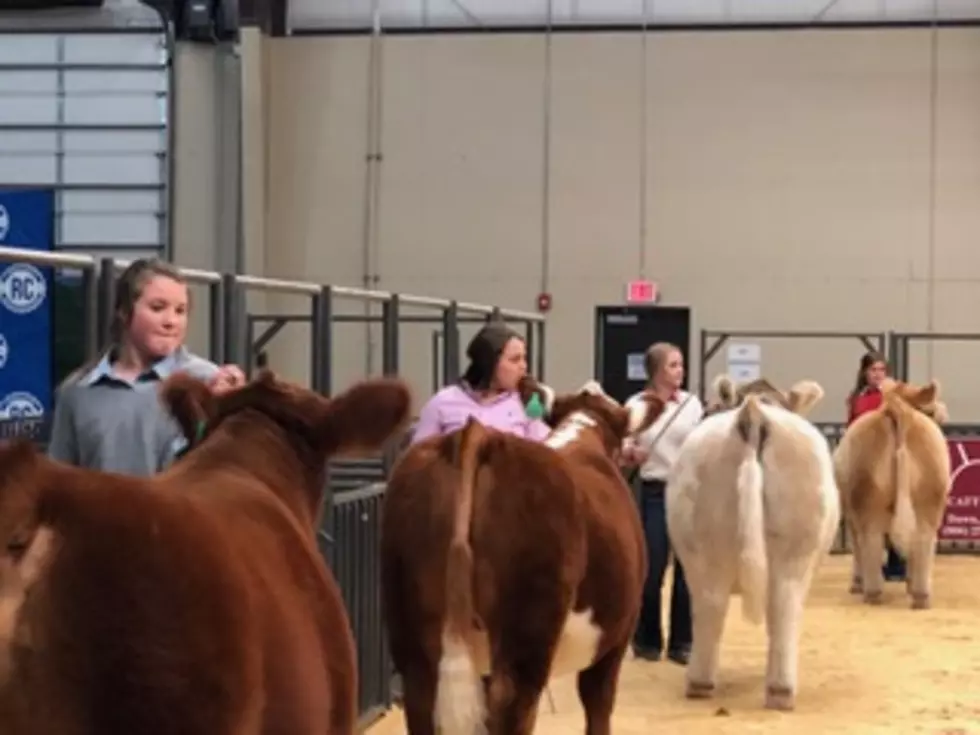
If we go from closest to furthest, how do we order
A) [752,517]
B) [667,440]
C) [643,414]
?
[643,414]
[752,517]
[667,440]

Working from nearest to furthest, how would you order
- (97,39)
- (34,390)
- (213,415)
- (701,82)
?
(213,415)
(34,390)
(97,39)
(701,82)

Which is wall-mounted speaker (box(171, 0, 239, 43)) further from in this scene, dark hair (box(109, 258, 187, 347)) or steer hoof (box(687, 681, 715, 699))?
dark hair (box(109, 258, 187, 347))

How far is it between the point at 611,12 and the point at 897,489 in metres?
7.90

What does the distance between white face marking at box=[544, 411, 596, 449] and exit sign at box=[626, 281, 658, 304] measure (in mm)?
10508

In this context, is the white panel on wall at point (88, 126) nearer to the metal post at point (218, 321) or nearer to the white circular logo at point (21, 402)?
the white circular logo at point (21, 402)

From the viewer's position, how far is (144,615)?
1.99m

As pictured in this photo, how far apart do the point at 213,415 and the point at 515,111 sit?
13896 mm

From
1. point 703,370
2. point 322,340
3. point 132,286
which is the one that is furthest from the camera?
point 703,370

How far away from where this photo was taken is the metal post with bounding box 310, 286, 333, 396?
20.0 feet

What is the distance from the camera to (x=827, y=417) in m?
15.7

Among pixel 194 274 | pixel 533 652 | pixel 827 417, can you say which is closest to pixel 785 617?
pixel 533 652

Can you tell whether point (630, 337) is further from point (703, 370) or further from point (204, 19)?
point (204, 19)

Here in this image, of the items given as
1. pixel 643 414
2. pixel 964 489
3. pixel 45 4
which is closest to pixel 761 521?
pixel 643 414

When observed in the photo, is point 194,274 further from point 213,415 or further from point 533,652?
point 213,415
